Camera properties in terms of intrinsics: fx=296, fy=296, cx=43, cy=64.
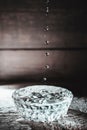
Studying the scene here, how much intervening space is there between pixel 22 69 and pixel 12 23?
46cm

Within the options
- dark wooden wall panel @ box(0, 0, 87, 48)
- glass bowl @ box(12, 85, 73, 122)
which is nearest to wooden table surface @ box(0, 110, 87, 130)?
glass bowl @ box(12, 85, 73, 122)

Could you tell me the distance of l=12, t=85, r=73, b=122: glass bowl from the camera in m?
1.88

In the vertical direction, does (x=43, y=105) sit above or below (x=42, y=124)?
above

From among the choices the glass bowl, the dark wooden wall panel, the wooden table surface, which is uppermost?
the dark wooden wall panel

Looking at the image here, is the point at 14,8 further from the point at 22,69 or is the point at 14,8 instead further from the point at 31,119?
the point at 31,119

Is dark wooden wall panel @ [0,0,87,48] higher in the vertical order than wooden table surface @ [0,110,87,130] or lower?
higher

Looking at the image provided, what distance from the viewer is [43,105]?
6.11ft

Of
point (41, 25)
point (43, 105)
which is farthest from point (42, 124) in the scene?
point (41, 25)

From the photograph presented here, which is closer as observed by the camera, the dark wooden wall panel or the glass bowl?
the glass bowl

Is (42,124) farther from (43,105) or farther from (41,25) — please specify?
→ (41,25)

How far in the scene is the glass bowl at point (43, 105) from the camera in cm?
188

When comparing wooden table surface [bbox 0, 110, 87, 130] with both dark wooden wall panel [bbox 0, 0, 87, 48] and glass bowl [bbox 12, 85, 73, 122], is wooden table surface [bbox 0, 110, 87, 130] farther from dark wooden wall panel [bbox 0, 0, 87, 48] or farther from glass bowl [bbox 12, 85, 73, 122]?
dark wooden wall panel [bbox 0, 0, 87, 48]

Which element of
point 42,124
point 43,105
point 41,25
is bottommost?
point 42,124

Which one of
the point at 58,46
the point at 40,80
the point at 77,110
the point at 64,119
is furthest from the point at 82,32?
the point at 64,119
